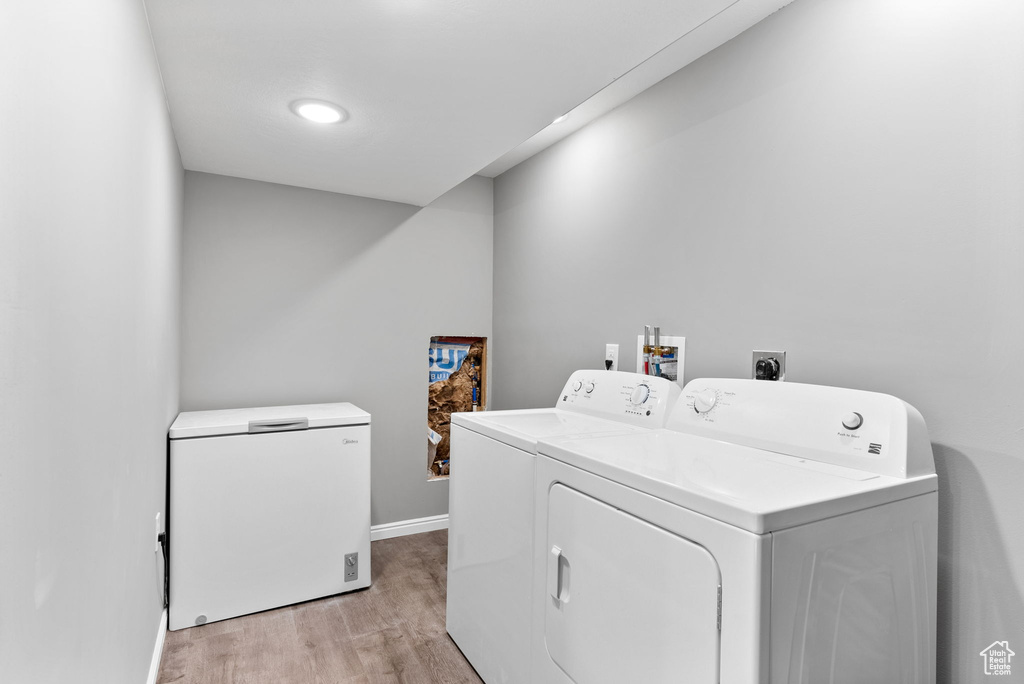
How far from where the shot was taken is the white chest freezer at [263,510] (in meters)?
2.11

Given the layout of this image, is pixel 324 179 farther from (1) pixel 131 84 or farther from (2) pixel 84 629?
(2) pixel 84 629

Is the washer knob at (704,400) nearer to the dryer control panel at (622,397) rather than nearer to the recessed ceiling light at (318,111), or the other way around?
the dryer control panel at (622,397)

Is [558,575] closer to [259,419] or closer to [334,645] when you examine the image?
[334,645]

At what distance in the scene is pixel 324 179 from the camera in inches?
104

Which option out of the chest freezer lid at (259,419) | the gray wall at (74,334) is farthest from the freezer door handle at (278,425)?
the gray wall at (74,334)

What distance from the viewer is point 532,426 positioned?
70.1 inches

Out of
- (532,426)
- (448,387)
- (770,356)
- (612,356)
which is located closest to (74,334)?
(532,426)

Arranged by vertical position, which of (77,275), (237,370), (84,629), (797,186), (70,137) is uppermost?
(797,186)

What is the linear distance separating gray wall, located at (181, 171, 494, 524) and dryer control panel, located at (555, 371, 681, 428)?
4.24 ft

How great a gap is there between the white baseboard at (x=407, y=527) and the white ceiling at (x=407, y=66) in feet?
6.77

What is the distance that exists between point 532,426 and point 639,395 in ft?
1.32

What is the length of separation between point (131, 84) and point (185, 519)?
1.66m

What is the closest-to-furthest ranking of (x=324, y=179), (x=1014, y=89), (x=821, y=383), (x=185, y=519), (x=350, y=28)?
(x=1014, y=89), (x=350, y=28), (x=821, y=383), (x=185, y=519), (x=324, y=179)

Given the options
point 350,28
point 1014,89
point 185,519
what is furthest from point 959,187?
point 185,519
